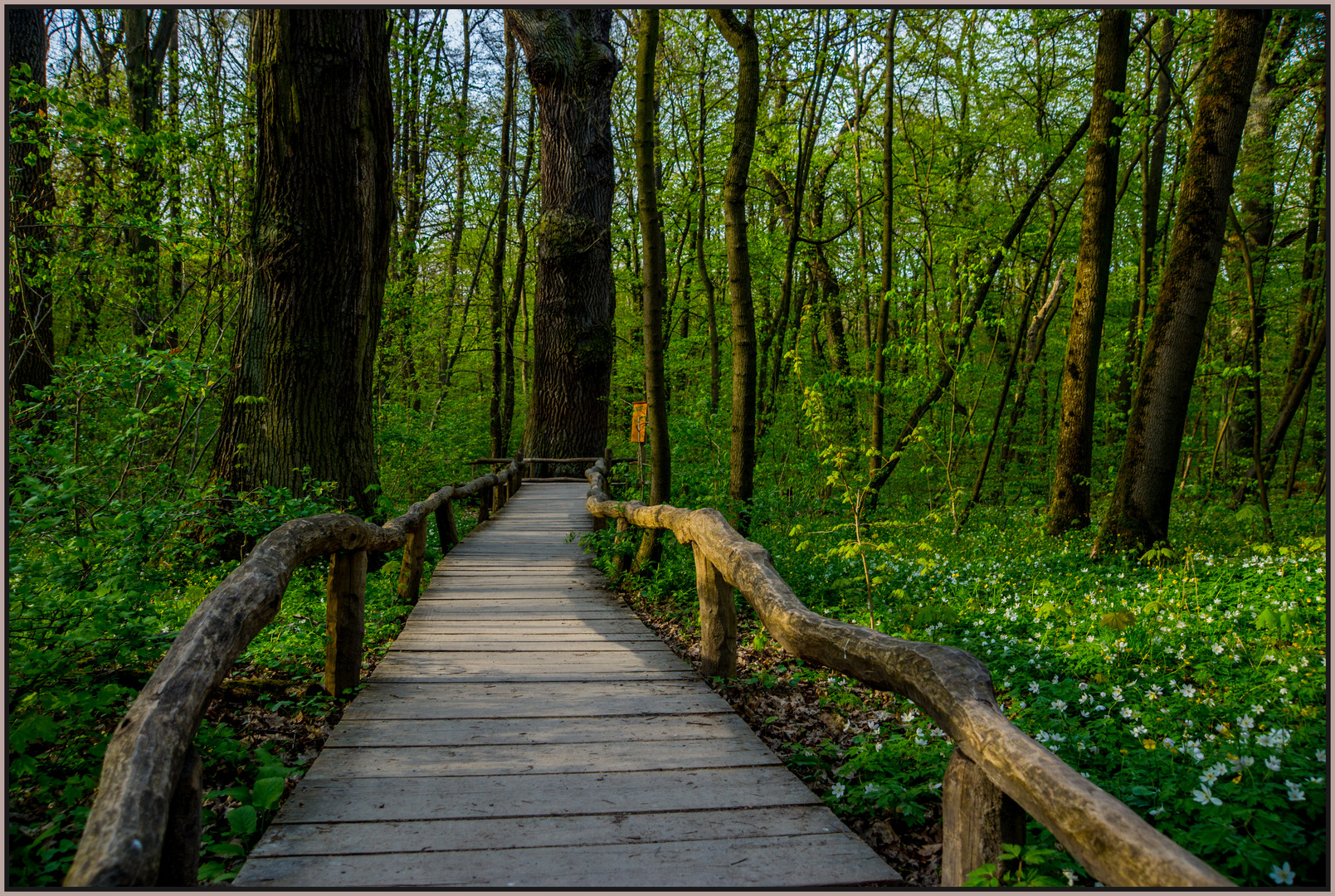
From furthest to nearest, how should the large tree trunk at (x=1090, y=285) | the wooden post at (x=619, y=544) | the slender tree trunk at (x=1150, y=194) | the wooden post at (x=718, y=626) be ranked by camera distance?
1. the slender tree trunk at (x=1150, y=194)
2. the large tree trunk at (x=1090, y=285)
3. the wooden post at (x=619, y=544)
4. the wooden post at (x=718, y=626)

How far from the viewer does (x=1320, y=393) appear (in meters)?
16.4

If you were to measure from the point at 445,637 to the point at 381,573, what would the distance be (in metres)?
3.05

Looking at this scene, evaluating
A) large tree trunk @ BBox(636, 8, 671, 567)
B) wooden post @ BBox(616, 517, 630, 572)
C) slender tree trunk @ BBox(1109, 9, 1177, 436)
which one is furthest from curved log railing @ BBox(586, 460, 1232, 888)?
slender tree trunk @ BBox(1109, 9, 1177, 436)

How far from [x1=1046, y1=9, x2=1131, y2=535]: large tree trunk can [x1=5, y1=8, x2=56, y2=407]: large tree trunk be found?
10062mm

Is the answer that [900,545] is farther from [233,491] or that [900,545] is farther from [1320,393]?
[1320,393]

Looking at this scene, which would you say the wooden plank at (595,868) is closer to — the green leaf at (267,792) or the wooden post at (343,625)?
the green leaf at (267,792)

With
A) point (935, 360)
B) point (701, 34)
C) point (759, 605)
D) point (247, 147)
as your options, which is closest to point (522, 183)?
point (701, 34)

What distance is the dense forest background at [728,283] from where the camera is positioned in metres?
4.26

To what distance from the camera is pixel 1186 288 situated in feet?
21.2

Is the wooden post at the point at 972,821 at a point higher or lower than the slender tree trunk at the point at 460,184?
lower

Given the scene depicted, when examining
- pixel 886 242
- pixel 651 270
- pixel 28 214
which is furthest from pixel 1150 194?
pixel 28 214

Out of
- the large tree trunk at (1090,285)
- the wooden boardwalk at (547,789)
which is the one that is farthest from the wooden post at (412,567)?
the large tree trunk at (1090,285)

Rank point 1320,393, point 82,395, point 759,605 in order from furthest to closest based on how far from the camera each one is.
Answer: point 1320,393
point 82,395
point 759,605

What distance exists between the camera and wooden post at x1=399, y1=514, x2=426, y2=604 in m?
6.18
